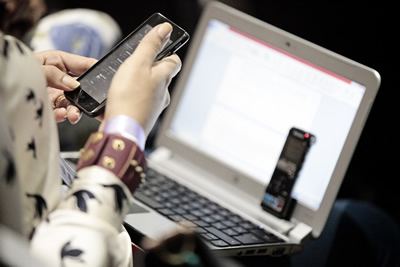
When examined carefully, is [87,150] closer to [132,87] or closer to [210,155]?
[132,87]

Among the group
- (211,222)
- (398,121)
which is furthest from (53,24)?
(398,121)

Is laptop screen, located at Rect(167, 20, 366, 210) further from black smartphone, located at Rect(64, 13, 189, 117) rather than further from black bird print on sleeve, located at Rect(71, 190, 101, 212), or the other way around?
black bird print on sleeve, located at Rect(71, 190, 101, 212)

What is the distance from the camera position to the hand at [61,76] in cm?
78

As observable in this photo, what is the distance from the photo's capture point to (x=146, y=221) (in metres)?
0.95

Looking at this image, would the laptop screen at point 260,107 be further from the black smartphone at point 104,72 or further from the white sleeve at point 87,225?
the white sleeve at point 87,225

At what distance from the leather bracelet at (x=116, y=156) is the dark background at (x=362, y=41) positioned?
1502 mm

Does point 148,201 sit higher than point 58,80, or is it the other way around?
point 58,80

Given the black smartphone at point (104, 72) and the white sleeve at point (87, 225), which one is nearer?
the white sleeve at point (87, 225)

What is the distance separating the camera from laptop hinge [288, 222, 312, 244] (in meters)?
0.99

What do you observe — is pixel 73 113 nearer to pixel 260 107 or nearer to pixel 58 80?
pixel 58 80

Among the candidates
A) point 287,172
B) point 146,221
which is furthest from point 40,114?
point 287,172

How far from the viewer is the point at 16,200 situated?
1.64 ft

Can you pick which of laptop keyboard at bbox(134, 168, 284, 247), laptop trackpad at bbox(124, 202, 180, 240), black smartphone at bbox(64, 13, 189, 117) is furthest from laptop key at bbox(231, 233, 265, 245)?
black smartphone at bbox(64, 13, 189, 117)

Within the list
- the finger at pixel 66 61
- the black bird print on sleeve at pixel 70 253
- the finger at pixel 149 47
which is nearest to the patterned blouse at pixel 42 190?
the black bird print on sleeve at pixel 70 253
